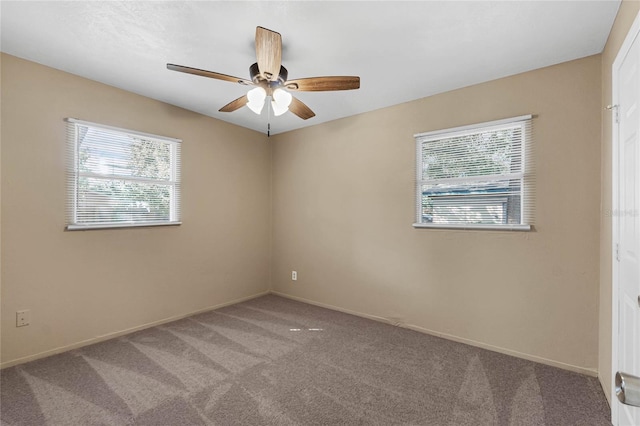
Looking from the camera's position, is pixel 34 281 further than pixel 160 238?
No

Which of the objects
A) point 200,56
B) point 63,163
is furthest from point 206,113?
point 63,163

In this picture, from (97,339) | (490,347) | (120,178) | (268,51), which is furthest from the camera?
(120,178)

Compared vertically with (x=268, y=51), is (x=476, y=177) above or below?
below

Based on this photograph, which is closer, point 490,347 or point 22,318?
point 22,318

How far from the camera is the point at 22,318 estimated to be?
2.30 m

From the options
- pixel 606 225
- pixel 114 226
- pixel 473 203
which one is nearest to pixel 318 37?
pixel 473 203

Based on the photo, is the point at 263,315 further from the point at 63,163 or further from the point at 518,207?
the point at 518,207

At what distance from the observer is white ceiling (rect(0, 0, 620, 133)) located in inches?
68.2

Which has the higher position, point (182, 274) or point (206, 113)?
point (206, 113)

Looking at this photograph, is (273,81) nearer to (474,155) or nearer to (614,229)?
(474,155)

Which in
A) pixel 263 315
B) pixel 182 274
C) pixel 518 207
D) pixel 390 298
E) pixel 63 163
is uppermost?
pixel 63 163

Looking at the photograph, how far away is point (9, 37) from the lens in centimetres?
203

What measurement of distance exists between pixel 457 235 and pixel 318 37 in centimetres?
212

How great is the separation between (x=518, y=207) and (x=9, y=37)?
4.13 metres
